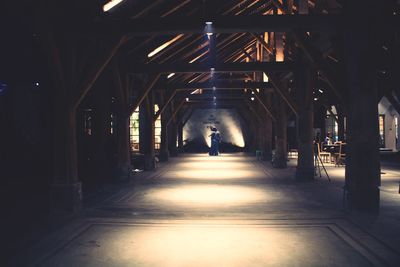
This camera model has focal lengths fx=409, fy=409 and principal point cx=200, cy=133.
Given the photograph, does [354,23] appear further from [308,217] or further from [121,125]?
[121,125]

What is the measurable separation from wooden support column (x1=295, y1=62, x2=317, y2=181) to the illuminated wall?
16.7m

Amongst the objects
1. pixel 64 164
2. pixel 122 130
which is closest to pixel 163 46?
pixel 122 130

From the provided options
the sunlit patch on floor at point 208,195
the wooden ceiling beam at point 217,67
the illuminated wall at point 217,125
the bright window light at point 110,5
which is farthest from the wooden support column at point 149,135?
the illuminated wall at point 217,125

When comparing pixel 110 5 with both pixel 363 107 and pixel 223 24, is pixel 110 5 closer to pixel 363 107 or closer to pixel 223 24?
pixel 223 24

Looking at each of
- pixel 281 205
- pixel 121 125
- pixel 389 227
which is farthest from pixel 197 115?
pixel 389 227

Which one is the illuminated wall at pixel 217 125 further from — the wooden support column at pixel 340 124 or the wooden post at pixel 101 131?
the wooden post at pixel 101 131

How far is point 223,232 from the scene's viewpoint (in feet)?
15.6

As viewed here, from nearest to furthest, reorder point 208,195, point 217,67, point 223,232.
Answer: point 223,232 < point 208,195 < point 217,67

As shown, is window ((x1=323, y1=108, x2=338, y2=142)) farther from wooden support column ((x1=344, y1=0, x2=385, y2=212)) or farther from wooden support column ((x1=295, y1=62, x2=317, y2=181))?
wooden support column ((x1=344, y1=0, x2=385, y2=212))

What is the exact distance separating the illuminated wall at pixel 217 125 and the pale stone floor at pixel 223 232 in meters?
18.6

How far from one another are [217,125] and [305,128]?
56.4 ft

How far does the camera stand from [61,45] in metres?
5.88

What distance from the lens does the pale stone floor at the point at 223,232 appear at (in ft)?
12.3

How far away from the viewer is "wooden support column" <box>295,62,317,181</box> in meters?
9.55
